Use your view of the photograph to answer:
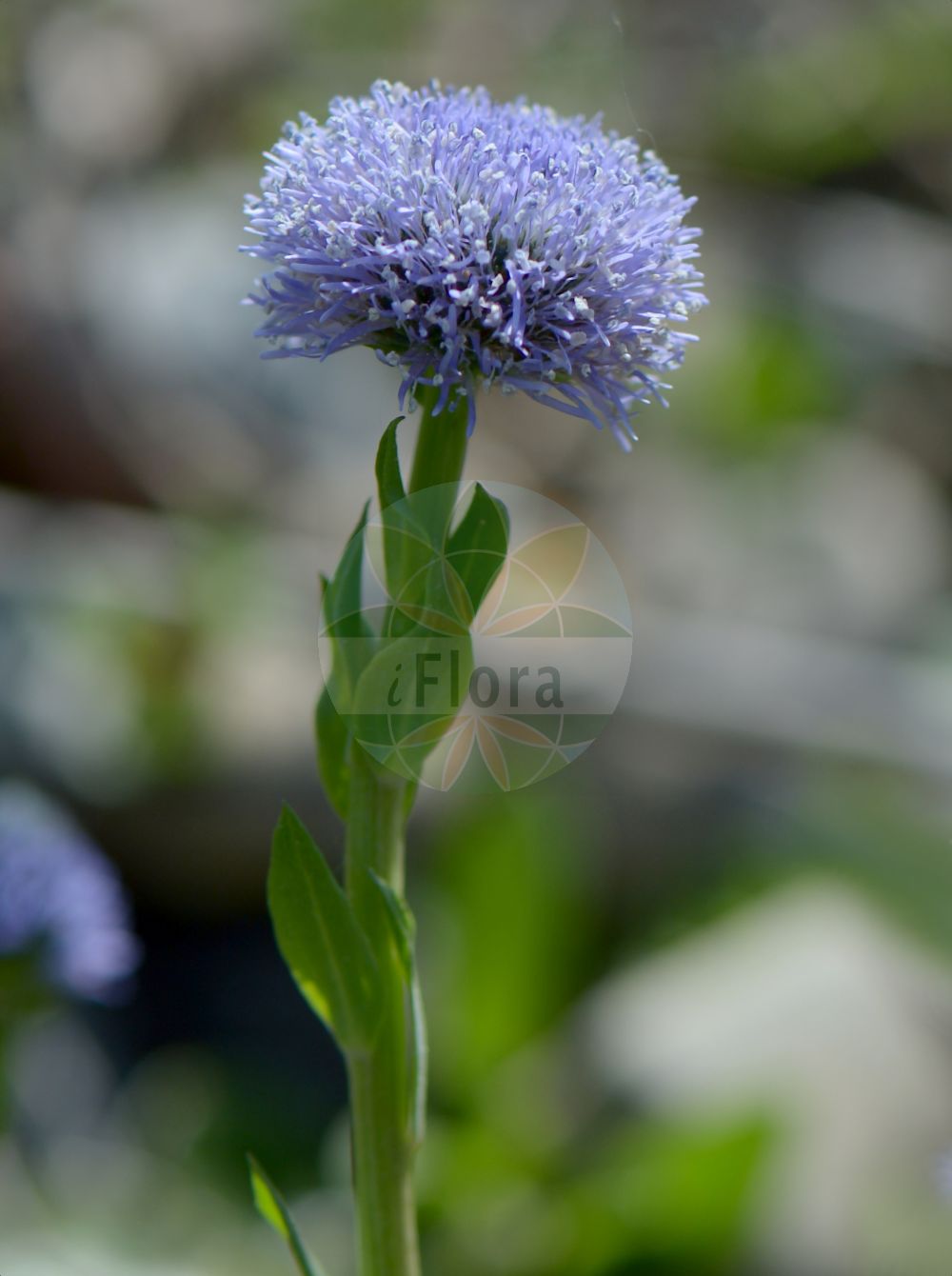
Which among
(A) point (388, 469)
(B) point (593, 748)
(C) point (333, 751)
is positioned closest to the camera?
(A) point (388, 469)

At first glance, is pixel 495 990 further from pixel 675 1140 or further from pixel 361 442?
pixel 361 442

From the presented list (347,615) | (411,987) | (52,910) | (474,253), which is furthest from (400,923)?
(52,910)

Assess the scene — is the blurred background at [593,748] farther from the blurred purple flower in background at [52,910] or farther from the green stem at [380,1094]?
the green stem at [380,1094]

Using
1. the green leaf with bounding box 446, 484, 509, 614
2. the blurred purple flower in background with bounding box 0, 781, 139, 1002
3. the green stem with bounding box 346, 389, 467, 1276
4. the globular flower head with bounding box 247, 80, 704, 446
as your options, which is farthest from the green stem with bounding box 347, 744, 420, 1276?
the blurred purple flower in background with bounding box 0, 781, 139, 1002

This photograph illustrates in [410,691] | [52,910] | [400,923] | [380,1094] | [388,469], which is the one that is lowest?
[52,910]

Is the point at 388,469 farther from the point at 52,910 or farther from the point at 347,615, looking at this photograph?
the point at 52,910

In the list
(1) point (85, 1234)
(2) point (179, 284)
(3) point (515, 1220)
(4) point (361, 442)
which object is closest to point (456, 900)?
(3) point (515, 1220)
